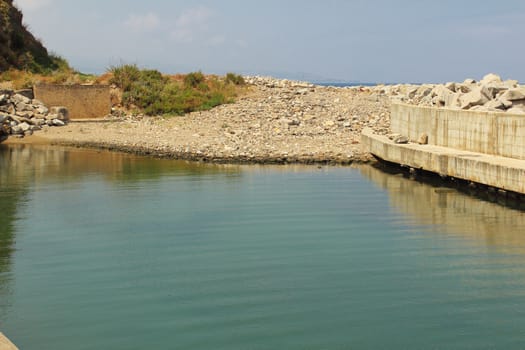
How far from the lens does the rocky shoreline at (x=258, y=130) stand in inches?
984

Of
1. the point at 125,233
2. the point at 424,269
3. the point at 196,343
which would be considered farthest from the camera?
the point at 125,233

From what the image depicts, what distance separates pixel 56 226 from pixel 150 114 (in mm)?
19674

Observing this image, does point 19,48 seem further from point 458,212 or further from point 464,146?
point 458,212

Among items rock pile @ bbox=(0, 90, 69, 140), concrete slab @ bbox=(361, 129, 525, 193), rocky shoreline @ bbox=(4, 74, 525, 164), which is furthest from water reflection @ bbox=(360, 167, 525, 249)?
rock pile @ bbox=(0, 90, 69, 140)

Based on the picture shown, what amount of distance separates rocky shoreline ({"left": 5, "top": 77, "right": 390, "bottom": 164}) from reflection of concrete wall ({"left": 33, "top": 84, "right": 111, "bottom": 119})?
1175 millimetres

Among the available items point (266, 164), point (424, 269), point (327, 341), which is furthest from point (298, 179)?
point (327, 341)

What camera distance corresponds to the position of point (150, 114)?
3388cm

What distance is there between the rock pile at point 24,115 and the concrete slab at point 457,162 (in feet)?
49.8

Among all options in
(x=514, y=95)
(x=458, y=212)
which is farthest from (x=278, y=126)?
(x=458, y=212)

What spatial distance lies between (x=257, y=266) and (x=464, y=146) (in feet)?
31.6

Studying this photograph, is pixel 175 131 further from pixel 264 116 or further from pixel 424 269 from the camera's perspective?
pixel 424 269

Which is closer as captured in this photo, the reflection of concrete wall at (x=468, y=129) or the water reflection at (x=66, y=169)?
the reflection of concrete wall at (x=468, y=129)

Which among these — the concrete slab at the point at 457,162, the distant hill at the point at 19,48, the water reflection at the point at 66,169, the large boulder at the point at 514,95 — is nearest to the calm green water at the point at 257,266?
the water reflection at the point at 66,169

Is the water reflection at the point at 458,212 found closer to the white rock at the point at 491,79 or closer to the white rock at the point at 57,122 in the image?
the white rock at the point at 491,79
